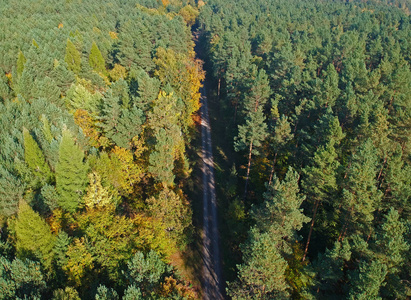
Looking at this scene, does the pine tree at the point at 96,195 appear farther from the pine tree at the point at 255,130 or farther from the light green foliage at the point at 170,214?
the pine tree at the point at 255,130

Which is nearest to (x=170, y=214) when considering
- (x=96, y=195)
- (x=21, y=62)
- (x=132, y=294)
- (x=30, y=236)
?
(x=96, y=195)

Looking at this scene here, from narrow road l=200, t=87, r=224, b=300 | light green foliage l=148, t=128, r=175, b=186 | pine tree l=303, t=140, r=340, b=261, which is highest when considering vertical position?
pine tree l=303, t=140, r=340, b=261

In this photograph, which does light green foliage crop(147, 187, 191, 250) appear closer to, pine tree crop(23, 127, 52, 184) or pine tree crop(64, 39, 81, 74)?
pine tree crop(23, 127, 52, 184)

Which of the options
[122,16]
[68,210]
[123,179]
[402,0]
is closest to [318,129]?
[123,179]

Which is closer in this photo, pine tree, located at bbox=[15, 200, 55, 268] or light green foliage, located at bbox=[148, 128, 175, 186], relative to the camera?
pine tree, located at bbox=[15, 200, 55, 268]

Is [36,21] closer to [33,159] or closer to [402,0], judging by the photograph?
[33,159]

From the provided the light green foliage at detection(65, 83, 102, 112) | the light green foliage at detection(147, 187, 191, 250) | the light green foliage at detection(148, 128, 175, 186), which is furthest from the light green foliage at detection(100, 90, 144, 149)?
the light green foliage at detection(147, 187, 191, 250)
